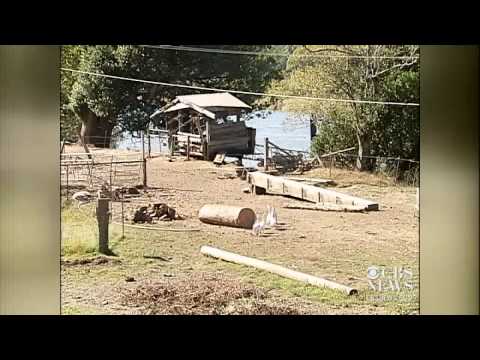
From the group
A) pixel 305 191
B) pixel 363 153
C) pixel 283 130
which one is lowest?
pixel 305 191

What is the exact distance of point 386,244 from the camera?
5.53m

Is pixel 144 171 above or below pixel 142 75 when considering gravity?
below

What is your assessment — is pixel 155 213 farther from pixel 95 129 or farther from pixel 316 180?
pixel 316 180

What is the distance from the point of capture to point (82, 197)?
5566mm

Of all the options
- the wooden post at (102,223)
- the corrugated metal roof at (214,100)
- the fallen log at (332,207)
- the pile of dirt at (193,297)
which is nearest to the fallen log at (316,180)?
the fallen log at (332,207)

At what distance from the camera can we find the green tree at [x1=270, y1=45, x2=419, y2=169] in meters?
5.54

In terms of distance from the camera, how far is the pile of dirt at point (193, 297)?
18.1 feet

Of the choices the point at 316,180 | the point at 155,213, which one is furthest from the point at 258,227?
the point at 155,213

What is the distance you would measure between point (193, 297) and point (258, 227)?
0.68 m

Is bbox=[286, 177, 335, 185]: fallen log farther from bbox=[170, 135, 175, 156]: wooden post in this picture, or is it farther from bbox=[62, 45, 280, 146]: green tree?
bbox=[170, 135, 175, 156]: wooden post
